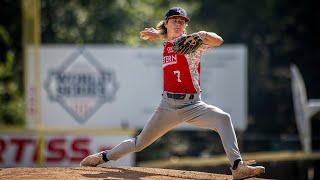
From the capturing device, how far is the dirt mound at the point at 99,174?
9742mm

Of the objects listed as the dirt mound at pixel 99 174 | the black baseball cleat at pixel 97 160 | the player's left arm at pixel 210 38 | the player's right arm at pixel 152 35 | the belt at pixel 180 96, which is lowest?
the dirt mound at pixel 99 174

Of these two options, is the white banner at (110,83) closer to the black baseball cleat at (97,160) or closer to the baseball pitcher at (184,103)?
the black baseball cleat at (97,160)

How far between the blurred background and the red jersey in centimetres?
975

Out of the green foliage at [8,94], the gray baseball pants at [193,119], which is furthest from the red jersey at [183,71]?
the green foliage at [8,94]

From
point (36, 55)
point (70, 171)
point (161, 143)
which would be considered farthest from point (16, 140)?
point (70, 171)

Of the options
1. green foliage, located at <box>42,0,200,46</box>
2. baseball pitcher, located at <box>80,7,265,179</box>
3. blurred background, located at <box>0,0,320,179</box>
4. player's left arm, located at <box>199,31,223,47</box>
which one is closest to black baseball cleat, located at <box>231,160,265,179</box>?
baseball pitcher, located at <box>80,7,265,179</box>

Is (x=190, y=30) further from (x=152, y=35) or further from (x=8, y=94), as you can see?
(x=152, y=35)

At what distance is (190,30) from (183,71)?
932 inches

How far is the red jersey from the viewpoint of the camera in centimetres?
984

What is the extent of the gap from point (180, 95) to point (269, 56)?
2421 centimetres

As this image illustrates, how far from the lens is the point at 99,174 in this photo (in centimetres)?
991

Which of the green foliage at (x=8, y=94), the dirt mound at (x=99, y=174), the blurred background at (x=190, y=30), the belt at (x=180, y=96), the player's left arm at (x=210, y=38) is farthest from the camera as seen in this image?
the green foliage at (x=8, y=94)

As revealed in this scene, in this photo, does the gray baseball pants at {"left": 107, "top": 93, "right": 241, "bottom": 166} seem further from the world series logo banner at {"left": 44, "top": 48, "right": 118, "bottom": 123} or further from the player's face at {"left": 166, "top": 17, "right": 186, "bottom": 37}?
the world series logo banner at {"left": 44, "top": 48, "right": 118, "bottom": 123}

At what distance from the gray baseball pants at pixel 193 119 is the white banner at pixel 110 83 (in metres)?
14.7
